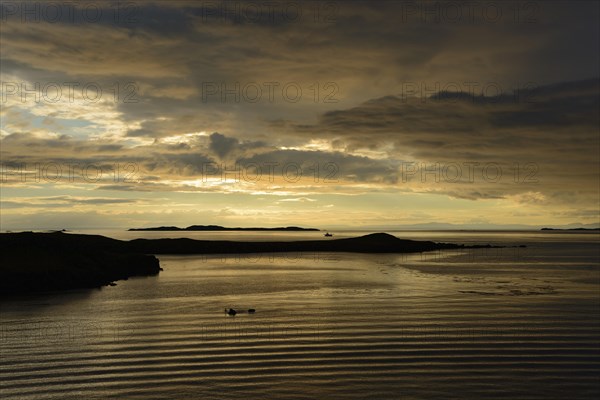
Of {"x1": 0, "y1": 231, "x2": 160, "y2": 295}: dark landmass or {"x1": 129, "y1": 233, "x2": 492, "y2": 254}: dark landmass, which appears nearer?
{"x1": 0, "y1": 231, "x2": 160, "y2": 295}: dark landmass

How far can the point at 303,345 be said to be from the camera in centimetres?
2738

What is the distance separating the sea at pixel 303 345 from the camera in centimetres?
2011

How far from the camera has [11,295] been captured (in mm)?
48156

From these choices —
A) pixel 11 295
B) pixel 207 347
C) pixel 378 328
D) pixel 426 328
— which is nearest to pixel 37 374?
pixel 207 347

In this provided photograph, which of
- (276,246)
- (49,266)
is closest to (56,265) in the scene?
(49,266)

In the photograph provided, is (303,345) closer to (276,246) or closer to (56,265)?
(56,265)

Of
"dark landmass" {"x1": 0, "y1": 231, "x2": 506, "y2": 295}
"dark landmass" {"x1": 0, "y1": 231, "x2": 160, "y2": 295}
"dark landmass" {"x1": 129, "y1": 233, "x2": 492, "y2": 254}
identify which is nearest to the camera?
"dark landmass" {"x1": 0, "y1": 231, "x2": 160, "y2": 295}

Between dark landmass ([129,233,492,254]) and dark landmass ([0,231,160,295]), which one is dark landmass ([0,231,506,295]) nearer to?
dark landmass ([0,231,160,295])

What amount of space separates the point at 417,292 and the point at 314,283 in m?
14.3

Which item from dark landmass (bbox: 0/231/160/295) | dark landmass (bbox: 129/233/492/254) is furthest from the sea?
dark landmass (bbox: 129/233/492/254)

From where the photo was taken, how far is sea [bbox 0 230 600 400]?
20109mm

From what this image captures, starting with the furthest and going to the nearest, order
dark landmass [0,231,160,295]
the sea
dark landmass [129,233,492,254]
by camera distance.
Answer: dark landmass [129,233,492,254], dark landmass [0,231,160,295], the sea

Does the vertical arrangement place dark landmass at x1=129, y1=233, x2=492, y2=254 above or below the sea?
above

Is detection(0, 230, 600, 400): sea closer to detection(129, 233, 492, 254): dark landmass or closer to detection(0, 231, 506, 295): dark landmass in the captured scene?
detection(0, 231, 506, 295): dark landmass
